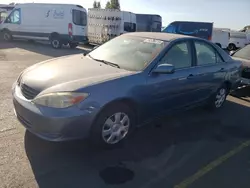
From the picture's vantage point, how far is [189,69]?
15.5 feet

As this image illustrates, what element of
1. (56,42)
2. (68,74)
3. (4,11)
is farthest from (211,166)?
(4,11)

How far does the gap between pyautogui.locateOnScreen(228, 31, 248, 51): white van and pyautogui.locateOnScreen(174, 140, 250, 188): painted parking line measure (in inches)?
849

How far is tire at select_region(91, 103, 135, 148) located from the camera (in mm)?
3542

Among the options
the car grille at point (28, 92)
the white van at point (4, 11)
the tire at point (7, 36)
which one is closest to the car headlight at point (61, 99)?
the car grille at point (28, 92)

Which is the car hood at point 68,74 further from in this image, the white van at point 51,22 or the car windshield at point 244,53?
the white van at point 51,22

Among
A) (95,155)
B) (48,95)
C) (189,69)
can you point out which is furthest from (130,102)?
(189,69)

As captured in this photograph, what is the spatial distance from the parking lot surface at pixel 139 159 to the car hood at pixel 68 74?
0.83 metres

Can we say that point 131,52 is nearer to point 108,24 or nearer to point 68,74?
point 68,74

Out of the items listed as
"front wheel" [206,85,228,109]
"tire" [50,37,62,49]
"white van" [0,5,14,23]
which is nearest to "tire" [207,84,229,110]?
"front wheel" [206,85,228,109]

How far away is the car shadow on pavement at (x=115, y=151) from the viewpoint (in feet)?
10.2

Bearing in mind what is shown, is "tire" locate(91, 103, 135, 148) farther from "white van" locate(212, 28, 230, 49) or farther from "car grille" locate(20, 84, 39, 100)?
"white van" locate(212, 28, 230, 49)

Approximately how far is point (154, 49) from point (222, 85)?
2.22 m

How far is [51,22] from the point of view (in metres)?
15.7

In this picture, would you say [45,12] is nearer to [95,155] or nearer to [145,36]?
[145,36]
